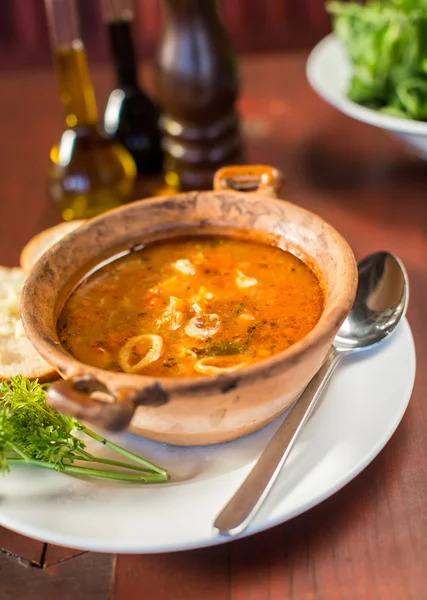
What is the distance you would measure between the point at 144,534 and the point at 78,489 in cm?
16

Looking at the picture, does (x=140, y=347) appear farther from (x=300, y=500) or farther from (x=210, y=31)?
(x=210, y=31)

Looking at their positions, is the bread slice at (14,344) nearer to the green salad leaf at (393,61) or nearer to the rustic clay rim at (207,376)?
the rustic clay rim at (207,376)

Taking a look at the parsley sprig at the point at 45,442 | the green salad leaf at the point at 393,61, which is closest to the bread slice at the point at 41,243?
the parsley sprig at the point at 45,442

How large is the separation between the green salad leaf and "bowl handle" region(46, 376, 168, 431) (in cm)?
141

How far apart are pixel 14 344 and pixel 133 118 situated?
1.04 m

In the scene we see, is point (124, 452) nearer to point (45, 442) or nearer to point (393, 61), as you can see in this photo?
point (45, 442)

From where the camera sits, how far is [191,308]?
1382 mm

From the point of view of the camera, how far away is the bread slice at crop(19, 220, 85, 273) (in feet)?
6.07

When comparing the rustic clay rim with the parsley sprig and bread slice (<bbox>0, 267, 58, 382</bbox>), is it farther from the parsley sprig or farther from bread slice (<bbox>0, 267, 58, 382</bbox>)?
bread slice (<bbox>0, 267, 58, 382</bbox>)

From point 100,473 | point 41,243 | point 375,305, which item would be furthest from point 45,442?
point 41,243

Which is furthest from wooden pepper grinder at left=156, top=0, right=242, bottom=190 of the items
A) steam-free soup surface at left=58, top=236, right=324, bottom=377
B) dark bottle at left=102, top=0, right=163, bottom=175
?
steam-free soup surface at left=58, top=236, right=324, bottom=377

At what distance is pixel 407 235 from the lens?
76.6 inches

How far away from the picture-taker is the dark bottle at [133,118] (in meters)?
2.29

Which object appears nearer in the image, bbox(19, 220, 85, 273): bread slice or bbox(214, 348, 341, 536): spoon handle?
bbox(214, 348, 341, 536): spoon handle
